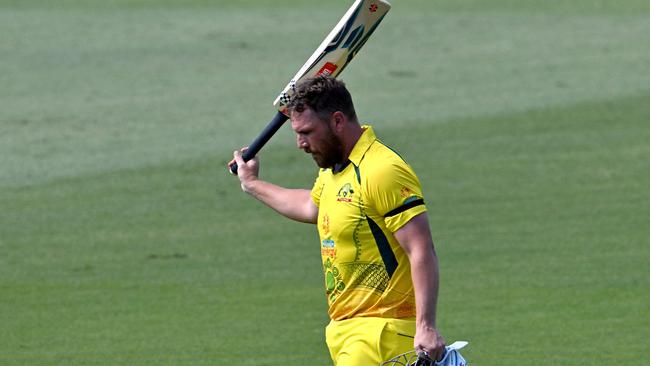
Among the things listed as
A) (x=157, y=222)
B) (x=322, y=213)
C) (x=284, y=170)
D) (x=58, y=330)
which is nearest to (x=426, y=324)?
(x=322, y=213)

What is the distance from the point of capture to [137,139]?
1888 centimetres

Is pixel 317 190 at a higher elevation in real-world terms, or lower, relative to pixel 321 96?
lower

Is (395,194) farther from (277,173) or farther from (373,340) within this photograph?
(277,173)

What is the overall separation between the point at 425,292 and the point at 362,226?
0.53 m

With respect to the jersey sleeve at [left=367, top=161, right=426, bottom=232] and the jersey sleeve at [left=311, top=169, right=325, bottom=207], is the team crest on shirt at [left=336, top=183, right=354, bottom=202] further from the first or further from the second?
the jersey sleeve at [left=311, top=169, right=325, bottom=207]

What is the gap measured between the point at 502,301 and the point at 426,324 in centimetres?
537

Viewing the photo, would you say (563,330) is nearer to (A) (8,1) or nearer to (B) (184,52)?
(B) (184,52)

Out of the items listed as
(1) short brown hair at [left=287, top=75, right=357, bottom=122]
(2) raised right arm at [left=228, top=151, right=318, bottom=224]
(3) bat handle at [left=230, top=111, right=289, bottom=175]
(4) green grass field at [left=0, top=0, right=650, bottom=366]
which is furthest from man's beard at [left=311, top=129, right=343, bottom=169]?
(4) green grass field at [left=0, top=0, right=650, bottom=366]

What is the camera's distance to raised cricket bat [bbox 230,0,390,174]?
8.15 metres

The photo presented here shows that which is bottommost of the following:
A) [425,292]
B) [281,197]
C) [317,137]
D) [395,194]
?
[281,197]

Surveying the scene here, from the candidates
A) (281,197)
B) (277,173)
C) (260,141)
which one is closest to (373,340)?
(281,197)

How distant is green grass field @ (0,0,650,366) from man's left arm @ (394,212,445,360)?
147 inches

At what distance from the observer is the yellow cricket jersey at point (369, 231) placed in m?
6.92

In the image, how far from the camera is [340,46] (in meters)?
8.32
